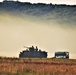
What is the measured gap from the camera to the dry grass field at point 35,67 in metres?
5.36

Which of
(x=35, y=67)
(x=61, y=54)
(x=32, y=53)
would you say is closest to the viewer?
(x=35, y=67)

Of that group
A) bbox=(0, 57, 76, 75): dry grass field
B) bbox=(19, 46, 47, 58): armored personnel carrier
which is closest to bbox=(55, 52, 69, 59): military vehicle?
bbox=(0, 57, 76, 75): dry grass field

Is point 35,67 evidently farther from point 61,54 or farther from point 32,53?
point 61,54

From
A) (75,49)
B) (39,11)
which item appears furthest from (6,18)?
(75,49)

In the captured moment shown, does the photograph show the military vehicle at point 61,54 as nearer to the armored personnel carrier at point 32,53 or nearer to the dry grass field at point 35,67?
the dry grass field at point 35,67

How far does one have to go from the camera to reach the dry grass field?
5.36 meters

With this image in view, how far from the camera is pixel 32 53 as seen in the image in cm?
575

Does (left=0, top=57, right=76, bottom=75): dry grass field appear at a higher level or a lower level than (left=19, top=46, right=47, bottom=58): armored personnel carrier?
lower

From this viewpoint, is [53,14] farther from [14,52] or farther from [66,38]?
[14,52]

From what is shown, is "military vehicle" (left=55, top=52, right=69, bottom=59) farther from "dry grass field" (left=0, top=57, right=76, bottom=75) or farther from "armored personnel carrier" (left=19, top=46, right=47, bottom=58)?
"armored personnel carrier" (left=19, top=46, right=47, bottom=58)

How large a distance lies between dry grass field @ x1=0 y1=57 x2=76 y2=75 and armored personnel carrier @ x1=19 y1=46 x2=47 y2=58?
0.34 feet

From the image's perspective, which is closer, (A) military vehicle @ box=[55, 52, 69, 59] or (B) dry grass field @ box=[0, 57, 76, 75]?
(B) dry grass field @ box=[0, 57, 76, 75]

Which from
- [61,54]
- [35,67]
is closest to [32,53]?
[35,67]

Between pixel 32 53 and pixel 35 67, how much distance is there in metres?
0.45
